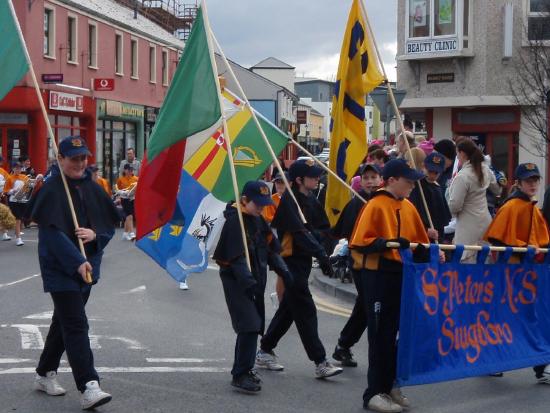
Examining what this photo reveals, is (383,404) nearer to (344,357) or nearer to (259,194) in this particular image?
(344,357)

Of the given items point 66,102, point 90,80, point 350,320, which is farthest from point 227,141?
point 90,80

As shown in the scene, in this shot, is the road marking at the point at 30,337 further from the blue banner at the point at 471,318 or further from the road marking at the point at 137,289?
the blue banner at the point at 471,318

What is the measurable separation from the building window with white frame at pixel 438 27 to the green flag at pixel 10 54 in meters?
21.5

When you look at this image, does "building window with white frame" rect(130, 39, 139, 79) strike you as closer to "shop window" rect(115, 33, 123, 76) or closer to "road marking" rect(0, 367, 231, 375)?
"shop window" rect(115, 33, 123, 76)

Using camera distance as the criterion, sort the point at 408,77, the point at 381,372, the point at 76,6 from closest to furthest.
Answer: the point at 381,372, the point at 408,77, the point at 76,6

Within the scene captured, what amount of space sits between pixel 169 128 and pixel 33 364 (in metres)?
2.33

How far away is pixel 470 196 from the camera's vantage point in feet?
29.6

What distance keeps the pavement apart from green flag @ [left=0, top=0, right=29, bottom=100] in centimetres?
236

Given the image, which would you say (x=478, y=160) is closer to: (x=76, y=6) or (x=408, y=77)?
(x=408, y=77)

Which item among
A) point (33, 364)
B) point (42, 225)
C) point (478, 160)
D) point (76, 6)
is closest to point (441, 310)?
point (478, 160)

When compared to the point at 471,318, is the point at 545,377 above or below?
below

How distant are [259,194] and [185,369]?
1.68 metres

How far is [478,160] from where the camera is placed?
29.1 feet

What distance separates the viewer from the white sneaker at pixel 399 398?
22.3ft
